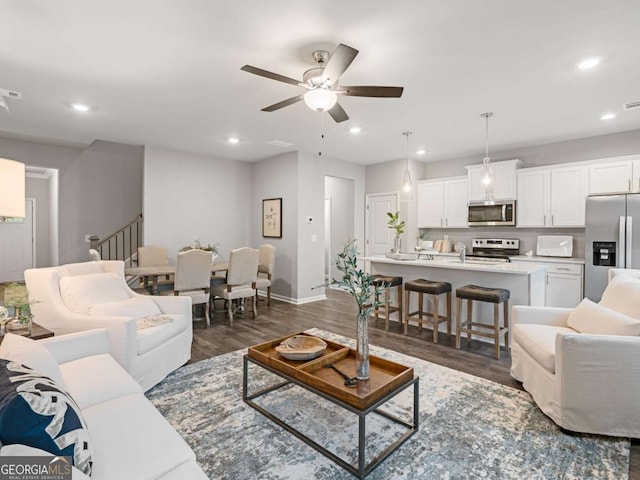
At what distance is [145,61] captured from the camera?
9.26ft

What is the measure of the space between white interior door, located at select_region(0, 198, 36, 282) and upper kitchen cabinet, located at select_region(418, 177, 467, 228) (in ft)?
27.8

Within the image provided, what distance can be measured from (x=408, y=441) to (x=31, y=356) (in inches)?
82.1

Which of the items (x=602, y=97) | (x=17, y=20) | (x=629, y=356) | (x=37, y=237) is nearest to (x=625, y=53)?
(x=602, y=97)

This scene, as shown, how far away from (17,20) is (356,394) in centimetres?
328

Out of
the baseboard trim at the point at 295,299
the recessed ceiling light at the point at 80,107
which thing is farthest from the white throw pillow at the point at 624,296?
the recessed ceiling light at the point at 80,107

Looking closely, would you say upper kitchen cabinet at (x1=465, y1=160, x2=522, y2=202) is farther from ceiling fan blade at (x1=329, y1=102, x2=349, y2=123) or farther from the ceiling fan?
the ceiling fan

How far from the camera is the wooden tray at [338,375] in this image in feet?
6.02

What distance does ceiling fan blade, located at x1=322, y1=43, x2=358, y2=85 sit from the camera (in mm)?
2125

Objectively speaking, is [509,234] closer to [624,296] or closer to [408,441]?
[624,296]

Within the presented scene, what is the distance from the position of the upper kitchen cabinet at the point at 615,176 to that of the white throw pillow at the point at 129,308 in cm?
575

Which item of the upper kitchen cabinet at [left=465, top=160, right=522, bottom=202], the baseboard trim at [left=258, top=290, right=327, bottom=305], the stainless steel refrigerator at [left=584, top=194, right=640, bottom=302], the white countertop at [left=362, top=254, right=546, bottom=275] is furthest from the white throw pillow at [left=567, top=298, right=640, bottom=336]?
the baseboard trim at [left=258, top=290, right=327, bottom=305]

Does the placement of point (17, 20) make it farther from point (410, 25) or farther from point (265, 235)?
point (265, 235)

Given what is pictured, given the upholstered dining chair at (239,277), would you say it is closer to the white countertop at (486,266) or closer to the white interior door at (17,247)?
the white countertop at (486,266)

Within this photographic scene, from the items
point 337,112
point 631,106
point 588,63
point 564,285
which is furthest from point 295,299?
point 631,106
